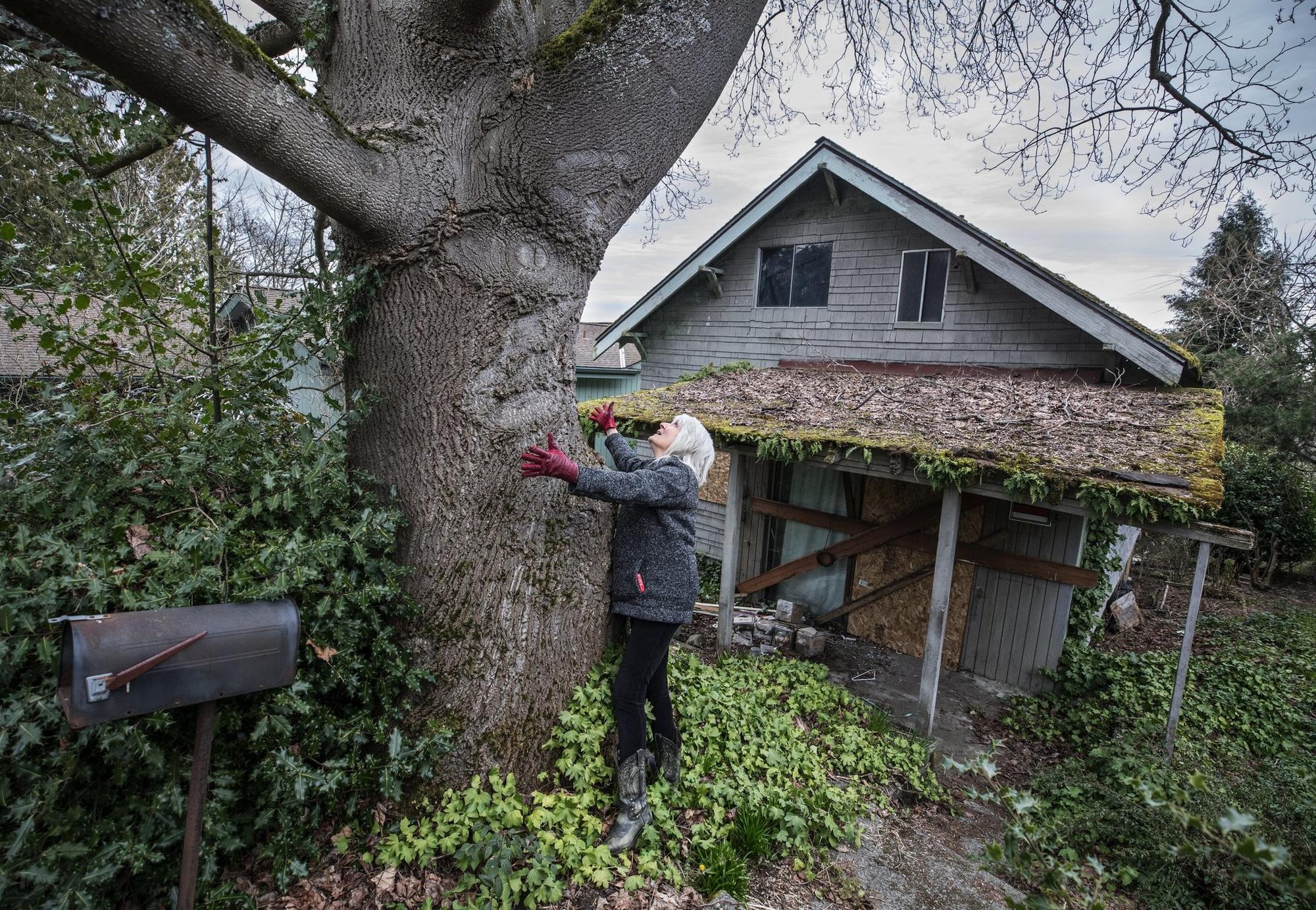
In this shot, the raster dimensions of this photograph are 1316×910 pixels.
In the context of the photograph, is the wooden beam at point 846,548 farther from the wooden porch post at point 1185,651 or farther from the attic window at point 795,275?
the attic window at point 795,275

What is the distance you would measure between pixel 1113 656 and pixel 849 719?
424 cm

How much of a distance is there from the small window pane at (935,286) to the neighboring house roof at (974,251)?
372mm

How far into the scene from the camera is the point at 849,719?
4758 mm

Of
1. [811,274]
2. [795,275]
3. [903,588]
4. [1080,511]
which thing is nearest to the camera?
[1080,511]

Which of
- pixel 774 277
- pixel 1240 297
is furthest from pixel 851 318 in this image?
pixel 1240 297

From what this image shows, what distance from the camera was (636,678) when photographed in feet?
9.77

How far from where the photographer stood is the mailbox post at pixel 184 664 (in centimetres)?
166

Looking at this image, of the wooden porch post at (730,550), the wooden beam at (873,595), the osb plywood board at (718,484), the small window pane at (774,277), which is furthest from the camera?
A: the osb plywood board at (718,484)

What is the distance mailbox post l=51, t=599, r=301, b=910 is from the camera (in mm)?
1660

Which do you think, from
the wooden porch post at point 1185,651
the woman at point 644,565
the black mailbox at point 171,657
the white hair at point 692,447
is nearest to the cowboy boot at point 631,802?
the woman at point 644,565

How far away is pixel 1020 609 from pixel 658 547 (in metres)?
→ 5.92

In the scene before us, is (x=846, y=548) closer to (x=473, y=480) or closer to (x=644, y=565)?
(x=644, y=565)

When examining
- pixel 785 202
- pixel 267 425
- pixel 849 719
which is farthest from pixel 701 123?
pixel 785 202

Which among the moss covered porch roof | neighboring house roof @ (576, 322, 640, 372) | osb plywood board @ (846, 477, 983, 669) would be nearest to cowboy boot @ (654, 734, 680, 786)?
the moss covered porch roof
